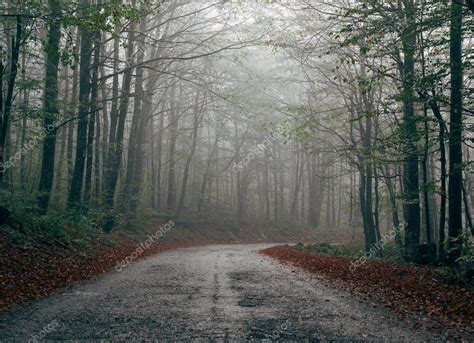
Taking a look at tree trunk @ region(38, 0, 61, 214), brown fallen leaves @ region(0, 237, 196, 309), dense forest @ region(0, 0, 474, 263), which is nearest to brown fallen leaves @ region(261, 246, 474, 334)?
dense forest @ region(0, 0, 474, 263)

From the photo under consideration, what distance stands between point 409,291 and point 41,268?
8496 millimetres

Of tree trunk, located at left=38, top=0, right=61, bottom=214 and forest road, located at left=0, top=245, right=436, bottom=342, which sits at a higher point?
tree trunk, located at left=38, top=0, right=61, bottom=214

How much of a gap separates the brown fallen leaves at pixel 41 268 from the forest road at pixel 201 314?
52cm

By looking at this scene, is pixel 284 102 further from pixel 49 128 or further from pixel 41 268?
pixel 41 268

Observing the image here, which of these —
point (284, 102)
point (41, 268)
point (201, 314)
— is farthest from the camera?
point (284, 102)

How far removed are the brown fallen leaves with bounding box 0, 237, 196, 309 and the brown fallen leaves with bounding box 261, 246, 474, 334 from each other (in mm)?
6244

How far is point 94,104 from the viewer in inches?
676

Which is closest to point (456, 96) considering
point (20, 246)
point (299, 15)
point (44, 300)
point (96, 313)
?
point (299, 15)

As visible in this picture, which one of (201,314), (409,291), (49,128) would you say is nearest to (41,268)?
(201,314)

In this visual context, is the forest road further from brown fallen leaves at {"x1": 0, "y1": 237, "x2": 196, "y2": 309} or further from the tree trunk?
the tree trunk

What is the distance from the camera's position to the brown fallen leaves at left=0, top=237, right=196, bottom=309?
27.5 ft

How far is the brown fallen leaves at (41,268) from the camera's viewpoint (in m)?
8.38

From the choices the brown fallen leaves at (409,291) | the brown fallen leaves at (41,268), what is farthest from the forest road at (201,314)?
the brown fallen leaves at (409,291)

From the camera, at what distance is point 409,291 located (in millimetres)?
8953
